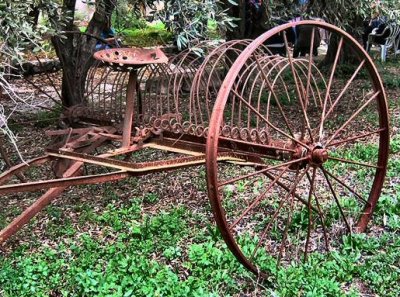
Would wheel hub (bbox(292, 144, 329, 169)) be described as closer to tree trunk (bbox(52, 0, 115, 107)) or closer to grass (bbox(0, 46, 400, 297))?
grass (bbox(0, 46, 400, 297))

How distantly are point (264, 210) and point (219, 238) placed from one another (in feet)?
2.26

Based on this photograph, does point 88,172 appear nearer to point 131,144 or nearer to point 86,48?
point 86,48

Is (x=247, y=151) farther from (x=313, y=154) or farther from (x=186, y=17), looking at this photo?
(x=186, y=17)

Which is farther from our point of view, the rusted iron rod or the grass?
the grass

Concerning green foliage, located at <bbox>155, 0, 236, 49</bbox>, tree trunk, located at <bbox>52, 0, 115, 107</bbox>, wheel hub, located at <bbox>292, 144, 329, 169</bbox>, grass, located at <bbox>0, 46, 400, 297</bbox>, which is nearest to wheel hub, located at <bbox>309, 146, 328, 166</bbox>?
wheel hub, located at <bbox>292, 144, 329, 169</bbox>

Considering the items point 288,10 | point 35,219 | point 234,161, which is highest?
point 288,10

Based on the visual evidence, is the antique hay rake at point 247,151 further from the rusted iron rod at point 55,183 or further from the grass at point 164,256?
the grass at point 164,256

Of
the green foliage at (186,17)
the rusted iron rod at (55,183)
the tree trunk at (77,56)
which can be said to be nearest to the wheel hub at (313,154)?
the rusted iron rod at (55,183)

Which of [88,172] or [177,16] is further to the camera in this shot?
[88,172]

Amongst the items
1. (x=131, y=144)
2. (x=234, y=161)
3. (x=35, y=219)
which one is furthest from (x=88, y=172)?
(x=234, y=161)

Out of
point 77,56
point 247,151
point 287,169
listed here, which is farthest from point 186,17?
point 77,56

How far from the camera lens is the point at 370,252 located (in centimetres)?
377

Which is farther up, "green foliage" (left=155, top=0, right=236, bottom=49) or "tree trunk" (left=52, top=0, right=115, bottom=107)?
"green foliage" (left=155, top=0, right=236, bottom=49)

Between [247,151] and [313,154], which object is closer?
[313,154]
